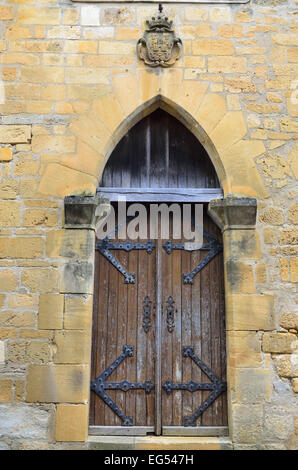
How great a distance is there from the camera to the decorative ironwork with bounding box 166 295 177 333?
421 cm

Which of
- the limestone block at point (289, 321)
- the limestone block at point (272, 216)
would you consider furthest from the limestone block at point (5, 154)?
the limestone block at point (289, 321)

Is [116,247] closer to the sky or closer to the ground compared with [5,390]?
closer to the sky

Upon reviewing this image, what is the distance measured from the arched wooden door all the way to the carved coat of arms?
1.66 ft

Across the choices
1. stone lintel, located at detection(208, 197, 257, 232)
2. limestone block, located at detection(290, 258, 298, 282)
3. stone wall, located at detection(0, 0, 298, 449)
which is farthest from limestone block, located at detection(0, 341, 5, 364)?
limestone block, located at detection(290, 258, 298, 282)

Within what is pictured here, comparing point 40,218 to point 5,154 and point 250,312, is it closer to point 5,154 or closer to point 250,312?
point 5,154

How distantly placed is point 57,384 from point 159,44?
3294mm

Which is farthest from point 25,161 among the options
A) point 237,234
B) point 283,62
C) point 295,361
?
point 295,361

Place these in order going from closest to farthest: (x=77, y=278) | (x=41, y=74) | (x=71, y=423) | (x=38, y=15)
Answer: (x=71, y=423) < (x=77, y=278) < (x=41, y=74) < (x=38, y=15)

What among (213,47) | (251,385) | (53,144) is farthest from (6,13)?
(251,385)

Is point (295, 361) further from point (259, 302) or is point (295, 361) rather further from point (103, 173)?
point (103, 173)

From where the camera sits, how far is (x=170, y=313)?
4230mm

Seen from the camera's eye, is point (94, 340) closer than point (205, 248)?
Yes

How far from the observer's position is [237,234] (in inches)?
159

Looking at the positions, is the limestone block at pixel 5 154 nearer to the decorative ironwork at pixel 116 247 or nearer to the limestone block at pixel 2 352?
the decorative ironwork at pixel 116 247
